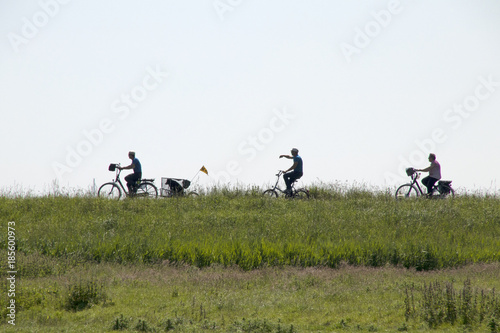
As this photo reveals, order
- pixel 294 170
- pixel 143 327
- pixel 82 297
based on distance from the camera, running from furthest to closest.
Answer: pixel 294 170
pixel 82 297
pixel 143 327

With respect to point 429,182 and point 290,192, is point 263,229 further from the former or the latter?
point 429,182

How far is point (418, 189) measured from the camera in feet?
72.9

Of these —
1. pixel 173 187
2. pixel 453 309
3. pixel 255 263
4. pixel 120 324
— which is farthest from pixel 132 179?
pixel 453 309

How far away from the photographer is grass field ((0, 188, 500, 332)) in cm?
830

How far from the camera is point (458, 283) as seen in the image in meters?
10.8

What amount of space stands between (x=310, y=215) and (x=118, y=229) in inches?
274

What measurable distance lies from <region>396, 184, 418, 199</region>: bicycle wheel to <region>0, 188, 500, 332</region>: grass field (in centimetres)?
45

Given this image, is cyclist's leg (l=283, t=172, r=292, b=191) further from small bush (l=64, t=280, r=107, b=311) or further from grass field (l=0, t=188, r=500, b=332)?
small bush (l=64, t=280, r=107, b=311)

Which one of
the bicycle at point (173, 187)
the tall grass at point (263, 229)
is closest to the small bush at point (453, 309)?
the tall grass at point (263, 229)

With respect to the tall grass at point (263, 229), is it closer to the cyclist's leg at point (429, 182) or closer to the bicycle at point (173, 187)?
the bicycle at point (173, 187)

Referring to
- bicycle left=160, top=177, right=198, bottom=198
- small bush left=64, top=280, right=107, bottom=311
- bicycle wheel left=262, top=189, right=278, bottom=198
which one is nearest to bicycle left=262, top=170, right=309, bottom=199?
bicycle wheel left=262, top=189, right=278, bottom=198

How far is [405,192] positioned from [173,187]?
10.6 metres

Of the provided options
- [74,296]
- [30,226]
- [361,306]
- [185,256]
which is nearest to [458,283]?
[361,306]

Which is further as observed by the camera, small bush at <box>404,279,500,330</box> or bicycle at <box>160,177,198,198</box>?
bicycle at <box>160,177,198,198</box>
